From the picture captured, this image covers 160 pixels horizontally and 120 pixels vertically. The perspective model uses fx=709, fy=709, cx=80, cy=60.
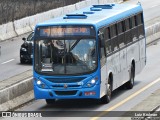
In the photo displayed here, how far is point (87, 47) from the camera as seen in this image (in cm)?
2164

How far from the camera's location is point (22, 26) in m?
48.5

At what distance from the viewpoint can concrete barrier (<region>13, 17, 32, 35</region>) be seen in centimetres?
4771

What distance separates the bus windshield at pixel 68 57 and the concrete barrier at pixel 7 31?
24.2m

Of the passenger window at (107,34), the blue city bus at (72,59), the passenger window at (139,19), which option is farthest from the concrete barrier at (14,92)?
the passenger window at (139,19)

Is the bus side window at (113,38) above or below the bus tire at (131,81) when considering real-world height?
above

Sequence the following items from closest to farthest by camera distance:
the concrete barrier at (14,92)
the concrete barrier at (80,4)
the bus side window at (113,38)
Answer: the concrete barrier at (14,92)
the bus side window at (113,38)
the concrete barrier at (80,4)

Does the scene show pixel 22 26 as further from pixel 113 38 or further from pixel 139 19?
pixel 113 38

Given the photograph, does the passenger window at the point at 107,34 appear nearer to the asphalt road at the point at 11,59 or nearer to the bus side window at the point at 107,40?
the bus side window at the point at 107,40

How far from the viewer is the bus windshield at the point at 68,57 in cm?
2148

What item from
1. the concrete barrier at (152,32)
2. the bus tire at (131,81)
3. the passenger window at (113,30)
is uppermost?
the passenger window at (113,30)

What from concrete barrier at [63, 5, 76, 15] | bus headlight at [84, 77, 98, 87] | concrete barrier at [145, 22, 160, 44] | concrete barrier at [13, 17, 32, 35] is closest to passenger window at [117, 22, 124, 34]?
bus headlight at [84, 77, 98, 87]

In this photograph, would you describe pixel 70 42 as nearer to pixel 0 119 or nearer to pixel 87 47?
pixel 87 47

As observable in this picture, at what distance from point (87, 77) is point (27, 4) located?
3840 centimetres

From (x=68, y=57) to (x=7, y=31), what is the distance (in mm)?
25512
